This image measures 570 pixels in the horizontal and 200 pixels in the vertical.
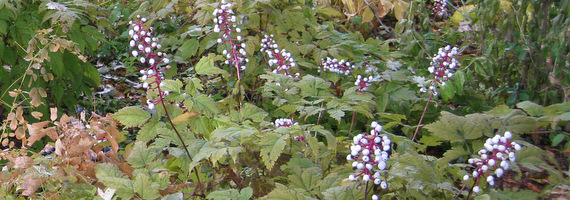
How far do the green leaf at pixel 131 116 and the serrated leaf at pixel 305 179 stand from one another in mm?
517

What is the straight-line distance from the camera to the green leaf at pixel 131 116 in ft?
5.57

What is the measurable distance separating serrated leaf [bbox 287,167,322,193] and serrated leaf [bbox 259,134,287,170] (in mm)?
74

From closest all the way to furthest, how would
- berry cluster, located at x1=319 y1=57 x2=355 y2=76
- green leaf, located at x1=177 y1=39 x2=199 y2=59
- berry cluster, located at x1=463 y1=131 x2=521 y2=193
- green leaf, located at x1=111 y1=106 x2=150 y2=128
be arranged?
berry cluster, located at x1=463 y1=131 x2=521 y2=193 < green leaf, located at x1=111 y1=106 x2=150 y2=128 < berry cluster, located at x1=319 y1=57 x2=355 y2=76 < green leaf, located at x1=177 y1=39 x2=199 y2=59

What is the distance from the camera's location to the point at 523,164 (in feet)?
4.45

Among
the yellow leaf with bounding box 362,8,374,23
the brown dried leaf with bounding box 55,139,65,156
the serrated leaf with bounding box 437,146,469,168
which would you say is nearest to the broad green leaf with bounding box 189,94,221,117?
the brown dried leaf with bounding box 55,139,65,156

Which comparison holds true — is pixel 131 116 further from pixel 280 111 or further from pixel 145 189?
pixel 280 111

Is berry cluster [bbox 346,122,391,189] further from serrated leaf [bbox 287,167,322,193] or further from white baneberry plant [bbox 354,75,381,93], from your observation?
white baneberry plant [bbox 354,75,381,93]

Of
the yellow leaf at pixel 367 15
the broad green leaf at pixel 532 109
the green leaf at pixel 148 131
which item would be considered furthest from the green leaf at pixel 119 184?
the yellow leaf at pixel 367 15

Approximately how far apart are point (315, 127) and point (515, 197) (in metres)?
0.59

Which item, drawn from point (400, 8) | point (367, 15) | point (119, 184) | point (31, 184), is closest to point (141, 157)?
point (119, 184)

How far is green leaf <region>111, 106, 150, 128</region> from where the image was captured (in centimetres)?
170

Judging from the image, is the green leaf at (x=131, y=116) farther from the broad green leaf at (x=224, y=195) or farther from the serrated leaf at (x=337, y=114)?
the serrated leaf at (x=337, y=114)

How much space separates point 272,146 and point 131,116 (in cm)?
49

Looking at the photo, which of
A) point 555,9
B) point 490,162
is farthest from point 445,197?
point 555,9
